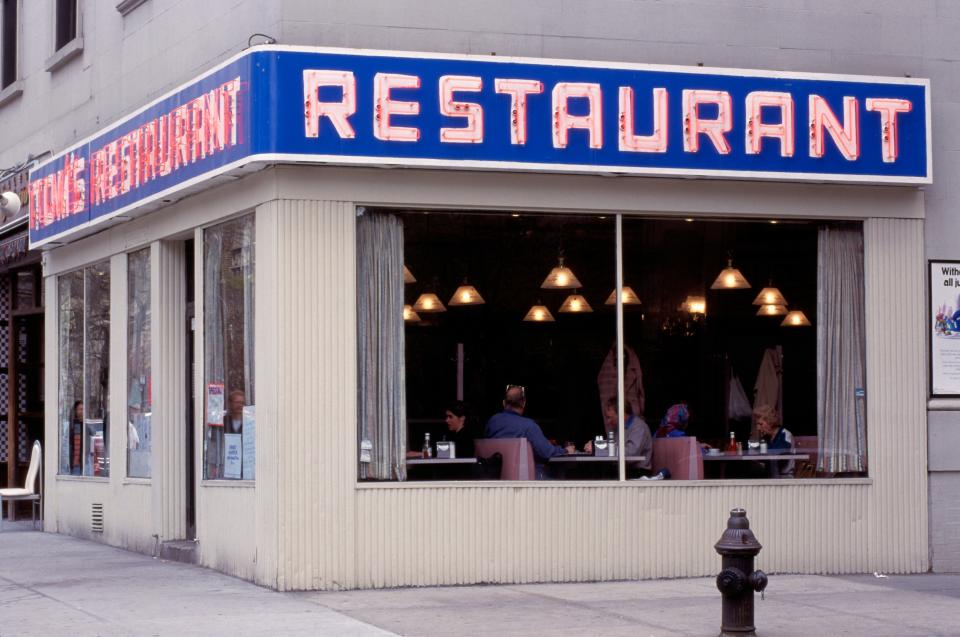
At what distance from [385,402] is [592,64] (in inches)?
133

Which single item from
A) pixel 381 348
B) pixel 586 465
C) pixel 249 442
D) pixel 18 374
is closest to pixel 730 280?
pixel 586 465

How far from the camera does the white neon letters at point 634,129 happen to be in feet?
43.9

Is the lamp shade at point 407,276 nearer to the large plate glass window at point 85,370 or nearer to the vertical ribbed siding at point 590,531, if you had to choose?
the vertical ribbed siding at point 590,531

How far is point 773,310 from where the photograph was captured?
14.8m

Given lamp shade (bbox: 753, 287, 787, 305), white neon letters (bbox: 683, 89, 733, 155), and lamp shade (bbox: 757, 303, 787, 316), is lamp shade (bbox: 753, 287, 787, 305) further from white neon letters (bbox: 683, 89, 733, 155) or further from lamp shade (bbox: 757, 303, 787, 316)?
white neon letters (bbox: 683, 89, 733, 155)

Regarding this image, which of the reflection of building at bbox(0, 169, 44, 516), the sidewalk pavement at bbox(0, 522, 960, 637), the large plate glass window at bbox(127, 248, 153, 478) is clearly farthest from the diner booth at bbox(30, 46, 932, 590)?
the reflection of building at bbox(0, 169, 44, 516)

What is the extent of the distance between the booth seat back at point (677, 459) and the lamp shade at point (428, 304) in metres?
2.32

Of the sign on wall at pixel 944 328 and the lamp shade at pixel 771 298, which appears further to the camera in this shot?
the lamp shade at pixel 771 298

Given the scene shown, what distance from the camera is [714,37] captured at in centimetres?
1406

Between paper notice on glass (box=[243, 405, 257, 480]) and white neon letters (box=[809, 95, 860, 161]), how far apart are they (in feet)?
17.7

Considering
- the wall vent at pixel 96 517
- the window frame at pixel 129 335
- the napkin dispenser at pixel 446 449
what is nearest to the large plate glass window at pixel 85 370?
the wall vent at pixel 96 517

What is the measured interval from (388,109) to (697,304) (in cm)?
424

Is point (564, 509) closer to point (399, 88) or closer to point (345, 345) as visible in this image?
point (345, 345)

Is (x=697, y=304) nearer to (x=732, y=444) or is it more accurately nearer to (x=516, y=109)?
(x=732, y=444)
